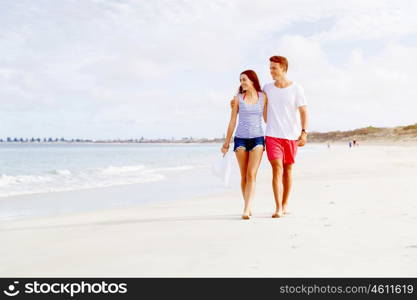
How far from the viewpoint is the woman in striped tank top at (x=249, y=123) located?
600 centimetres

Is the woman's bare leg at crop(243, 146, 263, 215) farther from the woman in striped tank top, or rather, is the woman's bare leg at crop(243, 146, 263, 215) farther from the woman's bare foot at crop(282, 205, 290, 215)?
the woman's bare foot at crop(282, 205, 290, 215)

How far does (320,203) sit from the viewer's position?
24.0 ft

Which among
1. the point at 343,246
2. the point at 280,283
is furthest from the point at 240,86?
the point at 280,283

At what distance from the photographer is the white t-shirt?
603 cm

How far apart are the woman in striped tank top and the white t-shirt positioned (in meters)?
0.12

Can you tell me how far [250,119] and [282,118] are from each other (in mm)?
419

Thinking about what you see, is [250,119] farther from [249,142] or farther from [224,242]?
[224,242]

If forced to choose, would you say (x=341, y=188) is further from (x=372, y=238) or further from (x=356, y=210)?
(x=372, y=238)

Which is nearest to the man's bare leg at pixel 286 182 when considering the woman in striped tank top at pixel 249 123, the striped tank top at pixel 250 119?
the woman in striped tank top at pixel 249 123

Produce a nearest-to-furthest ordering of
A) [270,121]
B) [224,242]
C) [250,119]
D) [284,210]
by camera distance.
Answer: [224,242] → [250,119] → [270,121] → [284,210]

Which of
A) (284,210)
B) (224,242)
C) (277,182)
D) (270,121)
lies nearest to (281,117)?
(270,121)

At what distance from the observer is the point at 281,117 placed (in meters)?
6.05

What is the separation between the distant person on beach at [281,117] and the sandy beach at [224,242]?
0.78 metres

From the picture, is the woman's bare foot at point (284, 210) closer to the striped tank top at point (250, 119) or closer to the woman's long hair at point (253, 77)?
the striped tank top at point (250, 119)
